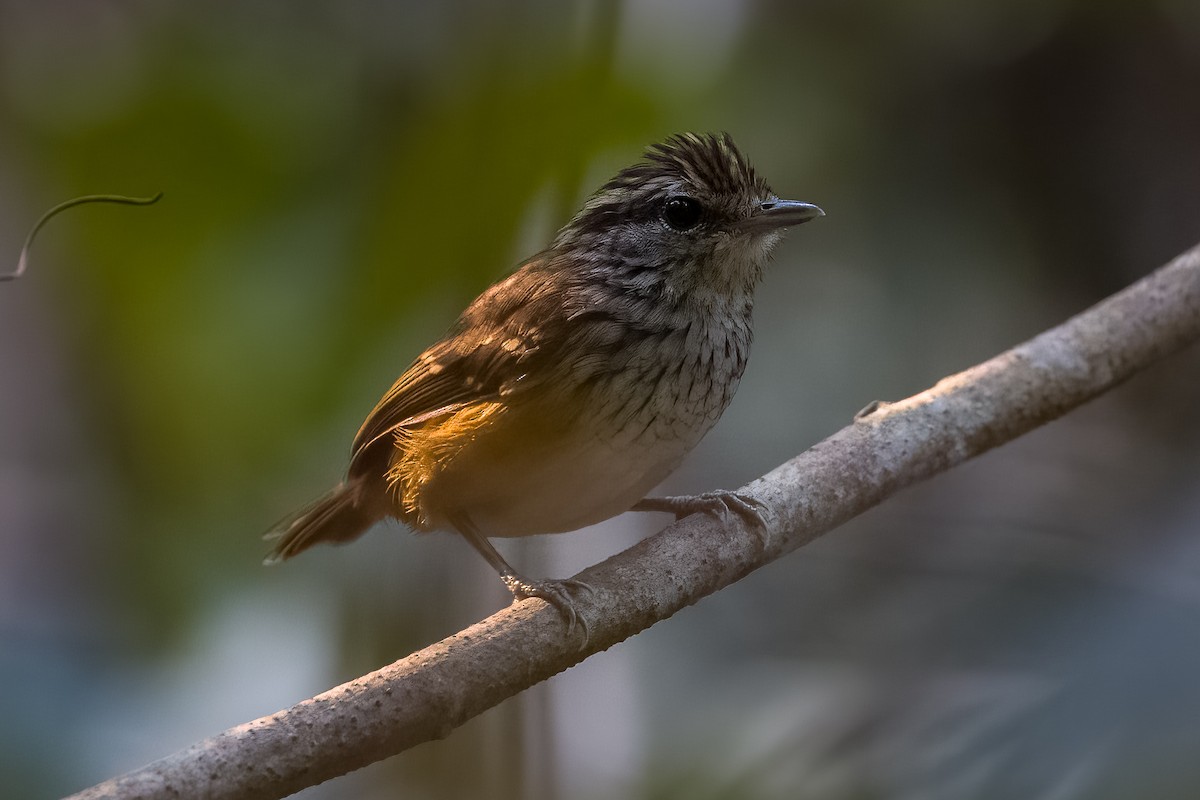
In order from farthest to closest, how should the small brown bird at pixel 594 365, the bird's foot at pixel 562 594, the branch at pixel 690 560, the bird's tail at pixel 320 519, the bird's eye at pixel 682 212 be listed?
the bird's tail at pixel 320 519, the bird's eye at pixel 682 212, the small brown bird at pixel 594 365, the bird's foot at pixel 562 594, the branch at pixel 690 560

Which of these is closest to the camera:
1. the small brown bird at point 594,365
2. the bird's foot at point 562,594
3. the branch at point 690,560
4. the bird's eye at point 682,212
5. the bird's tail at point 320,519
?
the branch at point 690,560

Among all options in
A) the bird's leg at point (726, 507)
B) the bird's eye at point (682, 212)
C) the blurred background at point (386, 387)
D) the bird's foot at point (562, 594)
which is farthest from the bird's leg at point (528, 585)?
the bird's eye at point (682, 212)

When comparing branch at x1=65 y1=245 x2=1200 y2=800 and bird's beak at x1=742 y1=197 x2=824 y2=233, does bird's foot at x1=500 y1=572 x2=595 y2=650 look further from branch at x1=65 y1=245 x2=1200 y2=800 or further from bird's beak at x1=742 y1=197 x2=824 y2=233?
bird's beak at x1=742 y1=197 x2=824 y2=233

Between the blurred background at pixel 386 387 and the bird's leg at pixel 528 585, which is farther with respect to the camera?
the blurred background at pixel 386 387

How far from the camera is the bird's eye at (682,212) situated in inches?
97.5

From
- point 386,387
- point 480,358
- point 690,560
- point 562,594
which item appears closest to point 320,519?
point 386,387

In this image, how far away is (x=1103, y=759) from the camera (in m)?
2.42

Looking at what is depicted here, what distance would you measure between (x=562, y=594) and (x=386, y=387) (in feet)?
1.91

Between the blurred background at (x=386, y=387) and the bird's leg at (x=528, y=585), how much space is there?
0.72ft

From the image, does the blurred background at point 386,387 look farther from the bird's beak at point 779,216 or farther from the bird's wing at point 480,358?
the bird's beak at point 779,216

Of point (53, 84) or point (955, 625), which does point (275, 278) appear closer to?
point (53, 84)

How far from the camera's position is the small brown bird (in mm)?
2365

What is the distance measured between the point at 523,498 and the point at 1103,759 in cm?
125

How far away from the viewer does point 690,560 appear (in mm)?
2391
